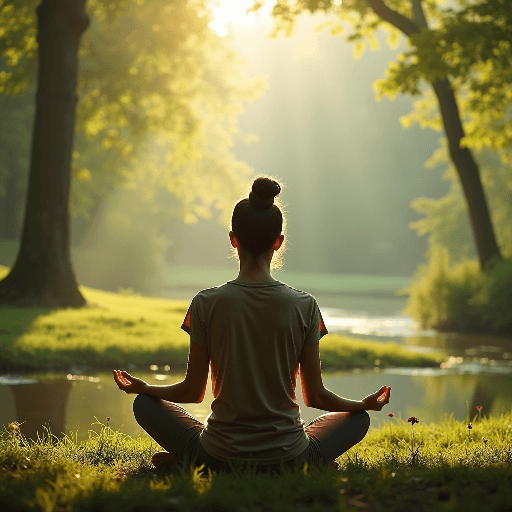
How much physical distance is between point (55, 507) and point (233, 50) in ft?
76.4

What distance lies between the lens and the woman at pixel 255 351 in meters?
3.47

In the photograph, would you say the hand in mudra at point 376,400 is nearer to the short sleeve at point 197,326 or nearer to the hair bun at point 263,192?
the short sleeve at point 197,326

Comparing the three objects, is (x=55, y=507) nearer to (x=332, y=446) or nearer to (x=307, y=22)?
(x=332, y=446)

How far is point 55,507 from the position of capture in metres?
2.97

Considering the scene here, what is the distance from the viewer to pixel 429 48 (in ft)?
42.4

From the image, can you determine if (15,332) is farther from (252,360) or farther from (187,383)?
(252,360)

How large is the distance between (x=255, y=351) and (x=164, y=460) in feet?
3.17

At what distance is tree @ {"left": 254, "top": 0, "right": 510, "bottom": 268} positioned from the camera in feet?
42.5

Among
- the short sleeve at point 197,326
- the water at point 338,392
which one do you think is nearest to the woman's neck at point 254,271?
the short sleeve at point 197,326

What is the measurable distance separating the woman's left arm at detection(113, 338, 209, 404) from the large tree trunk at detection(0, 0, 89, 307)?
29.0 feet

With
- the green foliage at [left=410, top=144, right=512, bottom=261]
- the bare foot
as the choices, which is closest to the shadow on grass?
the bare foot

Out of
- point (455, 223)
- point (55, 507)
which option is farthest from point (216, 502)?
point (455, 223)

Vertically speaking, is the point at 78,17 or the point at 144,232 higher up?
the point at 78,17

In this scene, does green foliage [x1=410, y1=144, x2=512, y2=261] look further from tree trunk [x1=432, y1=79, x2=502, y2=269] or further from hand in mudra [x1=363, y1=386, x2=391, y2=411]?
hand in mudra [x1=363, y1=386, x2=391, y2=411]
